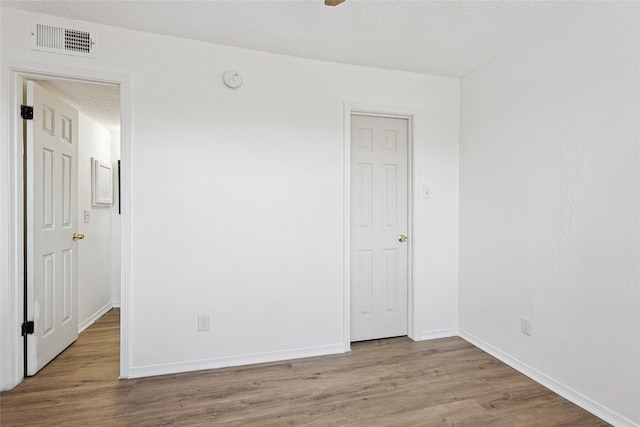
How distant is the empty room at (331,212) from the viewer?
1936 mm

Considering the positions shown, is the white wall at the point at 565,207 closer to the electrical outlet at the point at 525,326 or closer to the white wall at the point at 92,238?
the electrical outlet at the point at 525,326

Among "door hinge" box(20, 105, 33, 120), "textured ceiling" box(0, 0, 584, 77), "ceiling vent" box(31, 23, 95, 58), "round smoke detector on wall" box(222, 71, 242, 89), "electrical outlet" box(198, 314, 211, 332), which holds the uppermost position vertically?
"textured ceiling" box(0, 0, 584, 77)

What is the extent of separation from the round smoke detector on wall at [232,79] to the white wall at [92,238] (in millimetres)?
1866

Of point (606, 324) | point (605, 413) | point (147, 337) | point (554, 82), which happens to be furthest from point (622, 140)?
point (147, 337)

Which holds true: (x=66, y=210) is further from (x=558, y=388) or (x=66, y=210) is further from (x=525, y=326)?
(x=558, y=388)

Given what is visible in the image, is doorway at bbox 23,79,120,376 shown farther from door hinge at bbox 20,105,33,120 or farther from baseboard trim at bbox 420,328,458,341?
baseboard trim at bbox 420,328,458,341

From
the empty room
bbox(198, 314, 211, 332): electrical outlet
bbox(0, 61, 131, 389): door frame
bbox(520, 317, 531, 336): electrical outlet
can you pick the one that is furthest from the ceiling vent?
bbox(520, 317, 531, 336): electrical outlet

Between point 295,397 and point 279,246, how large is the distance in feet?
3.49

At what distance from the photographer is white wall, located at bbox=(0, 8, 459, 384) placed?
91.6 inches

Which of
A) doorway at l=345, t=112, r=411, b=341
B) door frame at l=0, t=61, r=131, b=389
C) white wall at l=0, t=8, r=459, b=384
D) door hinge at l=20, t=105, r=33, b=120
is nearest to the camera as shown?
door frame at l=0, t=61, r=131, b=389

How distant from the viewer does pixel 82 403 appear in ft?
6.57

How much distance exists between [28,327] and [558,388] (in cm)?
359

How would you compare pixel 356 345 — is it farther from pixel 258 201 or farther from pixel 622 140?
pixel 622 140

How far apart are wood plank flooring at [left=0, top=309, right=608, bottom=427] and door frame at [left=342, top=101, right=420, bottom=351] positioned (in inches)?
14.3
